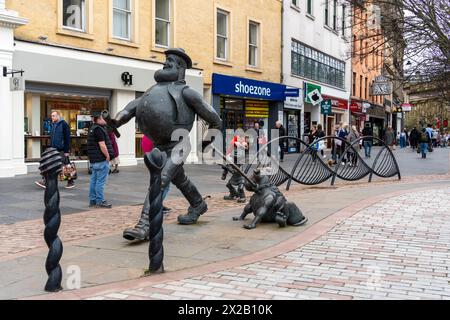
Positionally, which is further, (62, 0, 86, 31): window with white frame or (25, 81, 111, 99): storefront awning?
(62, 0, 86, 31): window with white frame

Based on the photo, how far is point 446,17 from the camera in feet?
50.1

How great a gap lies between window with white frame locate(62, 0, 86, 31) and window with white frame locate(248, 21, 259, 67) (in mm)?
9514

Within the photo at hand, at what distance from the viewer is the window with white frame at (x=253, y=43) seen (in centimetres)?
2375

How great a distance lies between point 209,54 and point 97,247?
15.5 meters

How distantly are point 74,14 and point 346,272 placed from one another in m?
13.1

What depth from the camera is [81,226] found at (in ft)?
24.1

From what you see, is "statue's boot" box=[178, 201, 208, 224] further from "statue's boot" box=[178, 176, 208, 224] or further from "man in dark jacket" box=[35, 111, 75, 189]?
"man in dark jacket" box=[35, 111, 75, 189]

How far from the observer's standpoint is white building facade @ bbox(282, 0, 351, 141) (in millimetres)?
26953

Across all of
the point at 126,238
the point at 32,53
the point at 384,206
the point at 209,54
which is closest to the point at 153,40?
the point at 209,54

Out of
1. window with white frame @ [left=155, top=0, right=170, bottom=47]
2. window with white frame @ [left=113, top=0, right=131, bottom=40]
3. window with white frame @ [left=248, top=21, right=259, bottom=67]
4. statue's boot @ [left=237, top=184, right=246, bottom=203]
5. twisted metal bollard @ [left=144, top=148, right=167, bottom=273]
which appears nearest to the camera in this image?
twisted metal bollard @ [left=144, top=148, right=167, bottom=273]

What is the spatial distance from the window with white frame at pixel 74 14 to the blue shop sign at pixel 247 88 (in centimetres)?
626

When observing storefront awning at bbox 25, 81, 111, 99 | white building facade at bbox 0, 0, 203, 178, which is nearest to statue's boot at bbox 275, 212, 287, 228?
white building facade at bbox 0, 0, 203, 178

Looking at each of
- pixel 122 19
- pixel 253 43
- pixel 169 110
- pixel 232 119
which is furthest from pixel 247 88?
pixel 169 110

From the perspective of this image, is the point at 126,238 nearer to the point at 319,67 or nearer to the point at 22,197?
the point at 22,197
